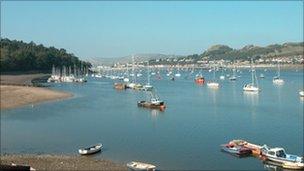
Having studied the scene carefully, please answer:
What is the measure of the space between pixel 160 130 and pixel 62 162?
16.9m

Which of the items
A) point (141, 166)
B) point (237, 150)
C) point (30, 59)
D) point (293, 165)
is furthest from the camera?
point (30, 59)

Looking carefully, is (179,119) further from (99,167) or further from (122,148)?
(99,167)

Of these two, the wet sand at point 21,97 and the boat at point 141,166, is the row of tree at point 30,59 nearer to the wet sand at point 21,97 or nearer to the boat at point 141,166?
the wet sand at point 21,97

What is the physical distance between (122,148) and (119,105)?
35.3 metres

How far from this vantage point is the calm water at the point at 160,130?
3409cm

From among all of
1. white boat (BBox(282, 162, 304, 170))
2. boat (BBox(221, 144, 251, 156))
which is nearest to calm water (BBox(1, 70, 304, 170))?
boat (BBox(221, 144, 251, 156))

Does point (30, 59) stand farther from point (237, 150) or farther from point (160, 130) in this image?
point (237, 150)

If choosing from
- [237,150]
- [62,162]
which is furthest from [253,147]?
[62,162]

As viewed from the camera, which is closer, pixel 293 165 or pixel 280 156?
pixel 293 165

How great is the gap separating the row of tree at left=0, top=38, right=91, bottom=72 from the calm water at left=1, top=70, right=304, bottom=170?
64964 mm

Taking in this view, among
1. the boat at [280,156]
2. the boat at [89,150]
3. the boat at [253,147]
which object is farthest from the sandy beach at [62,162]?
the boat at [253,147]

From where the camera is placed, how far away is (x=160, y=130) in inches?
1816

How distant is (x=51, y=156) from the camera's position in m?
33.0

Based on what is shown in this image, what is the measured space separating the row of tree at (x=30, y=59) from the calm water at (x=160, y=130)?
213ft
